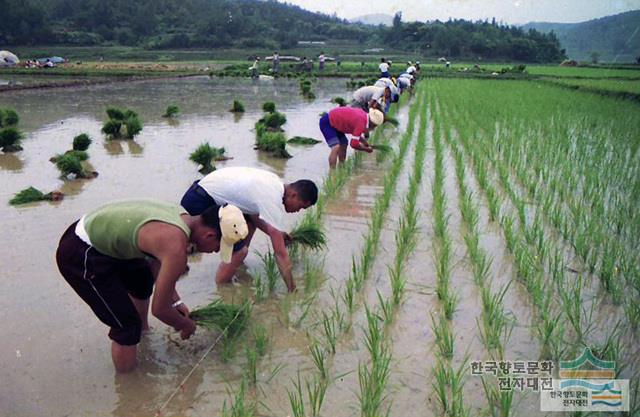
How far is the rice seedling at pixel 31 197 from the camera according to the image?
209 inches

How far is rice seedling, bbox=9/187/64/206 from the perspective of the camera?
5.30m

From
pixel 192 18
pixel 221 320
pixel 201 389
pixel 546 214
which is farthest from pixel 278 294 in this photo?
pixel 192 18

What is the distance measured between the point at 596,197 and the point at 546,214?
2.20 feet

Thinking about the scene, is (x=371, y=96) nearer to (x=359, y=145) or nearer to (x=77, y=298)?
(x=359, y=145)

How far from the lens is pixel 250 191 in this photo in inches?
120

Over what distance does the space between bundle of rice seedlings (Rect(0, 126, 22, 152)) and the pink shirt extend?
511cm

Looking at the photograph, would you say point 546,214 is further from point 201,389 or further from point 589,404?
point 201,389

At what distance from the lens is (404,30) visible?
62.6 meters

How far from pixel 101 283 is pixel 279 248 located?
104 centimetres

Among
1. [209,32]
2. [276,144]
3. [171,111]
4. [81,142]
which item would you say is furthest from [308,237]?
[209,32]

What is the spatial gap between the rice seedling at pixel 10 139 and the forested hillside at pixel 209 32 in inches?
1860

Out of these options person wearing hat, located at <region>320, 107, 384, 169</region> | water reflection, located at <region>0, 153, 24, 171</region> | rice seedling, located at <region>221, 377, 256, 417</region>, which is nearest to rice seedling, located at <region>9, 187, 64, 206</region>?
water reflection, located at <region>0, 153, 24, 171</region>

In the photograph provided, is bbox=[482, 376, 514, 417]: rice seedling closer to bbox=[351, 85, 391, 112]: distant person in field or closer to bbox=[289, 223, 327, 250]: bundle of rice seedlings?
bbox=[289, 223, 327, 250]: bundle of rice seedlings

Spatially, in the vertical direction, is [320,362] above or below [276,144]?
below
